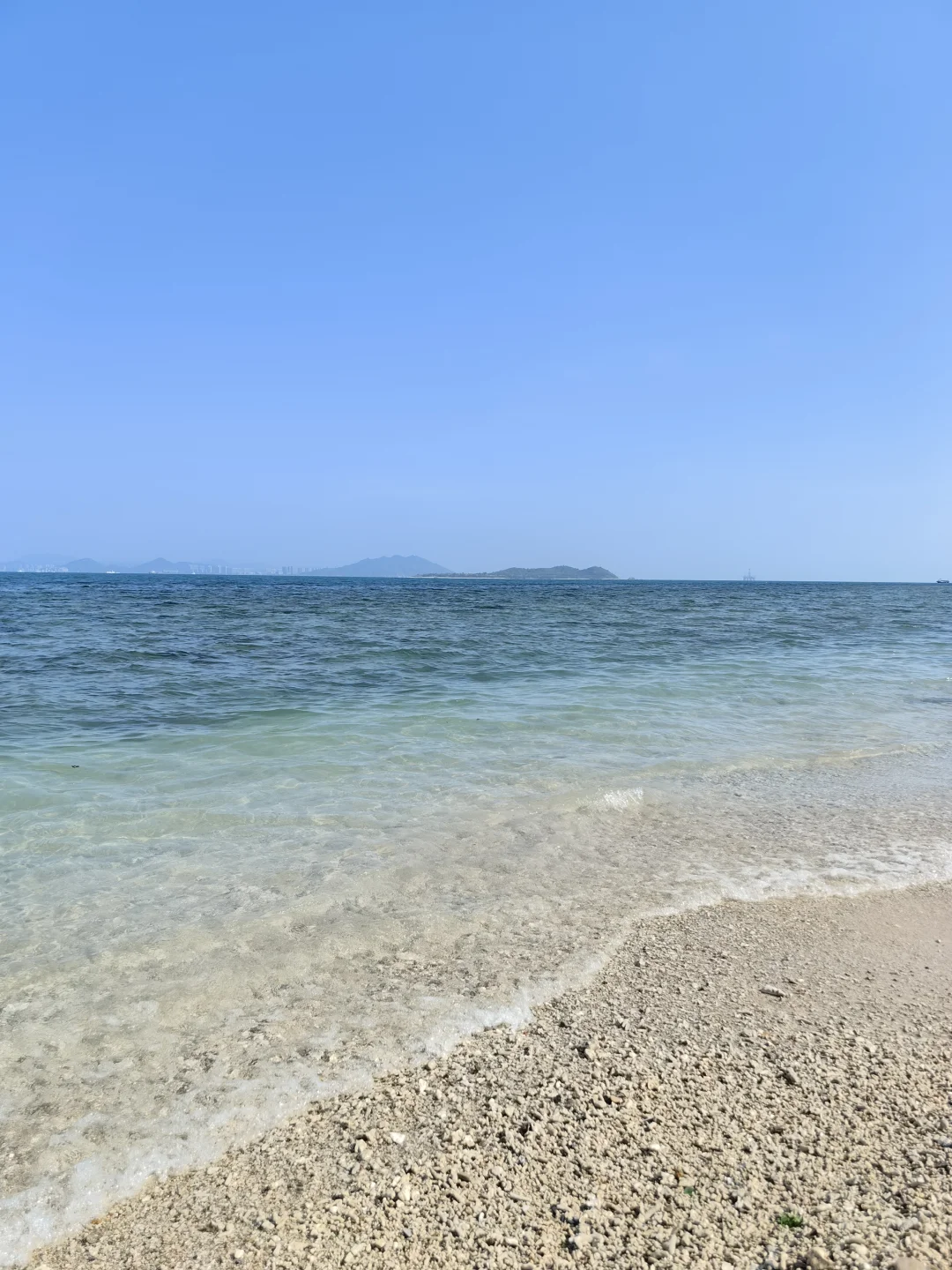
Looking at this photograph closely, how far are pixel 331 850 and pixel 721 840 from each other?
3007 mm

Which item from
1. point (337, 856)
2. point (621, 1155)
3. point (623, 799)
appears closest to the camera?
point (621, 1155)

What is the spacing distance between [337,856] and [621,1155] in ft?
10.9

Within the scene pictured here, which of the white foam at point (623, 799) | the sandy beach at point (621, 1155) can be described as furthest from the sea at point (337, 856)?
the sandy beach at point (621, 1155)

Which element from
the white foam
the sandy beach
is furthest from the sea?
the sandy beach

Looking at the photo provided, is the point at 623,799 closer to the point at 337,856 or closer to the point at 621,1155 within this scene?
the point at 337,856

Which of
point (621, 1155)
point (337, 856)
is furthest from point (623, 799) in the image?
point (621, 1155)

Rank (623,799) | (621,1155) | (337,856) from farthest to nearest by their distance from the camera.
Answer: (623,799) → (337,856) → (621,1155)

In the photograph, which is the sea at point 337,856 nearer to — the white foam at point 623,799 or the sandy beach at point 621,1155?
the white foam at point 623,799

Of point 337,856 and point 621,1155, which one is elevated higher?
point 621,1155

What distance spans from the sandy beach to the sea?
237mm

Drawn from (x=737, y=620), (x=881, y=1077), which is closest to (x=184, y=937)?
(x=881, y=1077)

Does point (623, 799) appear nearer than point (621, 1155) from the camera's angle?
No

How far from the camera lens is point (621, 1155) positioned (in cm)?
240

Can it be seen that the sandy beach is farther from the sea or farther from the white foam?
the white foam
